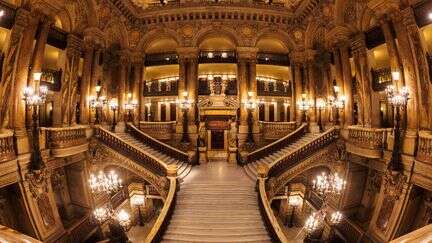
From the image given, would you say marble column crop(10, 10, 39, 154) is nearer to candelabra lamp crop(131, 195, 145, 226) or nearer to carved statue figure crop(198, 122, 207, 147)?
candelabra lamp crop(131, 195, 145, 226)

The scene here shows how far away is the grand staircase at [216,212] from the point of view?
8.83m

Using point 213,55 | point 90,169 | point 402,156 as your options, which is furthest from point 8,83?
point 402,156

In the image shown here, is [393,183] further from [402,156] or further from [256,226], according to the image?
[256,226]

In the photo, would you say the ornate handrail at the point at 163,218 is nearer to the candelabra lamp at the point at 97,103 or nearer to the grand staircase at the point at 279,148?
the grand staircase at the point at 279,148

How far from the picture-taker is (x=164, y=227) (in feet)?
29.6

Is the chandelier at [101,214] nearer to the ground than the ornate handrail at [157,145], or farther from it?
nearer to the ground

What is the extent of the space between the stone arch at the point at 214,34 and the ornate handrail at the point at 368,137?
10.3 m

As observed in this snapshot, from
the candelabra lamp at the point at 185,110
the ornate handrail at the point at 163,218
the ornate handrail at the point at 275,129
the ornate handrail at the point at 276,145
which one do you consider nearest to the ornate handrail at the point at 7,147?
the ornate handrail at the point at 163,218

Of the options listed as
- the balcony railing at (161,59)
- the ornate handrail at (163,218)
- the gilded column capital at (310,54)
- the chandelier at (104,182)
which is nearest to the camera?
the ornate handrail at (163,218)

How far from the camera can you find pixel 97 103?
16625mm

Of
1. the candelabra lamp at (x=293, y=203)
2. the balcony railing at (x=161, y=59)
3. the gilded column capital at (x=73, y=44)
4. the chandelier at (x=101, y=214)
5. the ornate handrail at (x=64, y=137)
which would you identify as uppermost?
the balcony railing at (x=161, y=59)

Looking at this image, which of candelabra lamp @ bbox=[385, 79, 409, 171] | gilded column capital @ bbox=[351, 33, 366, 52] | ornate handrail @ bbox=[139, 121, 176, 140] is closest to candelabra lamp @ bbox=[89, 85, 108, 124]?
ornate handrail @ bbox=[139, 121, 176, 140]

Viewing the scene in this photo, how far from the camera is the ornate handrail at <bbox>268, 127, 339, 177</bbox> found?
A: 12781 millimetres

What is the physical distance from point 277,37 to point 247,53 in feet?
8.96
